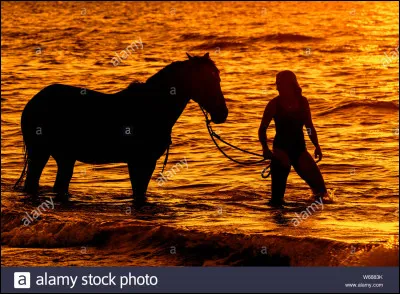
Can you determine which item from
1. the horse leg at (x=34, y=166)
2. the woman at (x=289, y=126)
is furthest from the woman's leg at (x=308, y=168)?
the horse leg at (x=34, y=166)

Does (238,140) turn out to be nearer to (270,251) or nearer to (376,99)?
(376,99)

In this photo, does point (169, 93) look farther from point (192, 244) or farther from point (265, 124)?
point (192, 244)

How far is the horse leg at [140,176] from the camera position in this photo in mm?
12266

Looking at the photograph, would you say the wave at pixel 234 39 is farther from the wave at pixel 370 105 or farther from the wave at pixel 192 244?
the wave at pixel 192 244

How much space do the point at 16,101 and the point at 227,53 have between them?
14.2 meters

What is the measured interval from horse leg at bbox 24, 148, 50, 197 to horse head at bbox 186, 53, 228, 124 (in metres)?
2.28

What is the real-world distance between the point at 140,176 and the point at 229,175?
303 cm

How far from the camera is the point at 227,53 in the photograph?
36875 mm

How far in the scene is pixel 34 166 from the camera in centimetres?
1288

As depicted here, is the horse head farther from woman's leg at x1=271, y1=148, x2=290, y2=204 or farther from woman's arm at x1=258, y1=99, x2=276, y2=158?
woman's leg at x1=271, y1=148, x2=290, y2=204

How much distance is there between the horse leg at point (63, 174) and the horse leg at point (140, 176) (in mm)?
856

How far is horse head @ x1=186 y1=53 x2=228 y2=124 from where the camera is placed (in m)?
12.0

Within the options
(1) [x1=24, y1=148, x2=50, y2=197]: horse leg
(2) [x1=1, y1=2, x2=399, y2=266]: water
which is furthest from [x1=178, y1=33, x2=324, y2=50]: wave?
(1) [x1=24, y1=148, x2=50, y2=197]: horse leg

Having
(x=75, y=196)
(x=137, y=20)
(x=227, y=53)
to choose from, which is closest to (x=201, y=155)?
(x=75, y=196)
